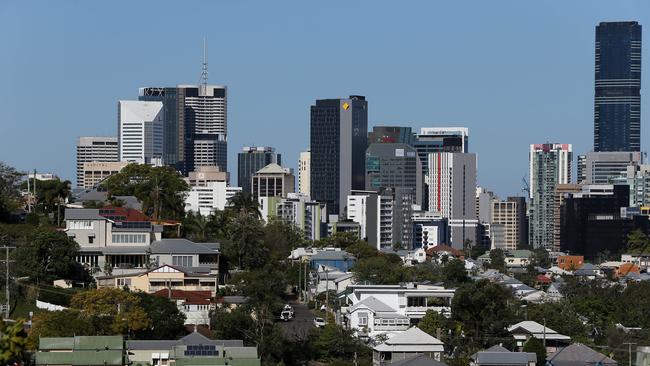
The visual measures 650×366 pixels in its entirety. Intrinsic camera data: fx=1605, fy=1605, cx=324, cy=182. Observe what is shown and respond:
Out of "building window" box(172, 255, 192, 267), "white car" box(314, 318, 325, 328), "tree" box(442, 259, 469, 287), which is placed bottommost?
"white car" box(314, 318, 325, 328)

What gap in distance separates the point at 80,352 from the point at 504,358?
58.1 feet

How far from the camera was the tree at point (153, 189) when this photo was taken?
93.3 meters

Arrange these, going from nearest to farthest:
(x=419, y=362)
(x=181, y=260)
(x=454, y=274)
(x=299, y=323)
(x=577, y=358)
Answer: (x=419, y=362)
(x=577, y=358)
(x=299, y=323)
(x=181, y=260)
(x=454, y=274)

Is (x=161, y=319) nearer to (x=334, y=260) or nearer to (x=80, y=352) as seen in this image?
(x=80, y=352)

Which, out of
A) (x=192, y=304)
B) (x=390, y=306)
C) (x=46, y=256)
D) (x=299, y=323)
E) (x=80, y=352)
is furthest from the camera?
(x=390, y=306)

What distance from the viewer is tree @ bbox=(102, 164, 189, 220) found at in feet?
306

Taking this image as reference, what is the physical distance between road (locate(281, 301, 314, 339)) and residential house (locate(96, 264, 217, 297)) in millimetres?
4223

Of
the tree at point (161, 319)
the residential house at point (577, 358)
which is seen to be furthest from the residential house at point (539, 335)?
the tree at point (161, 319)

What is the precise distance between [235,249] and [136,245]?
6.77 meters

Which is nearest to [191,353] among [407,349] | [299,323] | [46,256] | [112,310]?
[112,310]

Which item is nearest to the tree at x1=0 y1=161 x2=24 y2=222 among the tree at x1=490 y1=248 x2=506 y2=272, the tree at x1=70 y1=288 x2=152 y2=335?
the tree at x1=70 y1=288 x2=152 y2=335

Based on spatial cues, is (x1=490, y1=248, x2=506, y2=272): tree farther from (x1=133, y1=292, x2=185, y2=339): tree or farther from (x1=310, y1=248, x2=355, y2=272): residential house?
(x1=133, y1=292, x2=185, y2=339): tree

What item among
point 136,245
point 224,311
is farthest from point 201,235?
point 224,311

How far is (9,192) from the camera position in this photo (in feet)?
287
